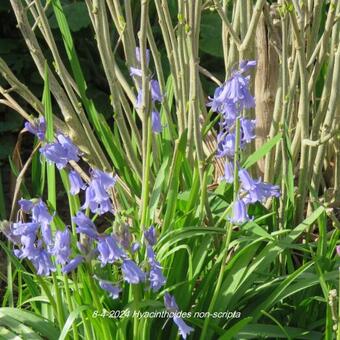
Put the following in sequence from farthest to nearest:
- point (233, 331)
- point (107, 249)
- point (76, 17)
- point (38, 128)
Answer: point (76, 17) → point (233, 331) → point (38, 128) → point (107, 249)

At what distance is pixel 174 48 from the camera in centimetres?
259

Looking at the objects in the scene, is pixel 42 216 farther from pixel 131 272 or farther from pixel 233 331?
pixel 233 331

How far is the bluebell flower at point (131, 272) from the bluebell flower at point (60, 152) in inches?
11.2

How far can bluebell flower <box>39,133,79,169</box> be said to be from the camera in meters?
1.77

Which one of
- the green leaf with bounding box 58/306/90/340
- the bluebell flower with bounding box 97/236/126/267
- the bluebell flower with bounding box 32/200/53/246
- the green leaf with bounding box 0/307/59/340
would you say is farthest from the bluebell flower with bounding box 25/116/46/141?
the green leaf with bounding box 0/307/59/340

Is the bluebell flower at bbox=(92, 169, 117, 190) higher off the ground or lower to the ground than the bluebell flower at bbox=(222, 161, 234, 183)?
higher

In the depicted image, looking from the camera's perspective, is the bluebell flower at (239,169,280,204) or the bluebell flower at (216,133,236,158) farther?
the bluebell flower at (216,133,236,158)

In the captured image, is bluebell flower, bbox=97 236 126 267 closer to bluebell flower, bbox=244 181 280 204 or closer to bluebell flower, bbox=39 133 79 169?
bluebell flower, bbox=39 133 79 169

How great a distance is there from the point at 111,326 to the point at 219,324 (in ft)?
1.24

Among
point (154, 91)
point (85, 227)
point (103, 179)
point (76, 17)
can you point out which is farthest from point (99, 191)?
point (76, 17)

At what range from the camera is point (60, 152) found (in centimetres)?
179

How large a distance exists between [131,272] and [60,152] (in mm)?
333

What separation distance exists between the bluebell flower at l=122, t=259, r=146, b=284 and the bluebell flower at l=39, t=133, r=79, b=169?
0.94 ft

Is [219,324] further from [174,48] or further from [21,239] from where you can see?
[174,48]
